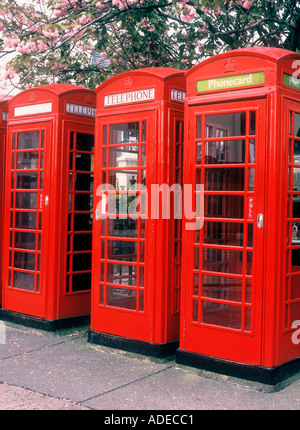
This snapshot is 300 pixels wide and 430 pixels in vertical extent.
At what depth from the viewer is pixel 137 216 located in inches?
195

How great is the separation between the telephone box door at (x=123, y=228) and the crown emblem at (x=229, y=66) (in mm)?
845

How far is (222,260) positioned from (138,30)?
149 inches


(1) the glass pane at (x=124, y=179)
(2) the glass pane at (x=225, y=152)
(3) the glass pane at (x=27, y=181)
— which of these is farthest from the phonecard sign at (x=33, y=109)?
(2) the glass pane at (x=225, y=152)

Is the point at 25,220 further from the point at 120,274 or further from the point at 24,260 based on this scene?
the point at 120,274

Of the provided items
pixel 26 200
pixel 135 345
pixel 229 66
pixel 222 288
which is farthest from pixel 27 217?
pixel 229 66

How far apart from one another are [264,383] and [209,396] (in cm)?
46

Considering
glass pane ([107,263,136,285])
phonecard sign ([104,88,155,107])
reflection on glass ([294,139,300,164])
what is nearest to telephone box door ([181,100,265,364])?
reflection on glass ([294,139,300,164])

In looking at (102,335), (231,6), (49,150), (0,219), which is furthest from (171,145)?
(231,6)

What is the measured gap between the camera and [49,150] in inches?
224

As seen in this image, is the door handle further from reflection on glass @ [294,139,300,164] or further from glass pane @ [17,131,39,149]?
glass pane @ [17,131,39,149]

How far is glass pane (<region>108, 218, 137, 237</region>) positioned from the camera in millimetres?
4984

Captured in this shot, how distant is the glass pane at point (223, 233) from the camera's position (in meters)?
4.36

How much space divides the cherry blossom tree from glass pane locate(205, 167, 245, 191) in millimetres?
2641

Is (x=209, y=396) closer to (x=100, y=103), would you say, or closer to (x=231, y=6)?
(x=100, y=103)
